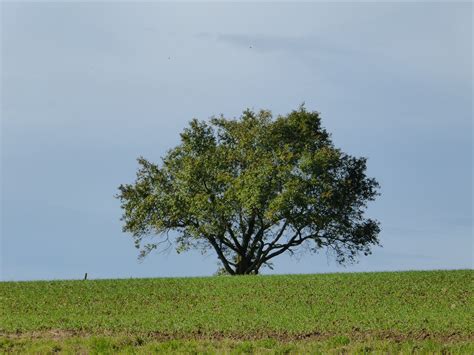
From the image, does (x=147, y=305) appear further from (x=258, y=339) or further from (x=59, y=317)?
(x=258, y=339)

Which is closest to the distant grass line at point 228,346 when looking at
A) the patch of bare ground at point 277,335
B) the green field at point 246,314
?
the green field at point 246,314

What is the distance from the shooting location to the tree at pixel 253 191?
52.1m

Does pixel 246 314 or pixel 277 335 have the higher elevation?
pixel 246 314

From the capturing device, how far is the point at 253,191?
5122 centimetres

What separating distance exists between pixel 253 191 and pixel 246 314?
18.3m

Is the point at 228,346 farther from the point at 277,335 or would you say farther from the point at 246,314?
the point at 246,314

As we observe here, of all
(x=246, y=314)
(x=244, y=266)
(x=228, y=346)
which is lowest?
(x=228, y=346)

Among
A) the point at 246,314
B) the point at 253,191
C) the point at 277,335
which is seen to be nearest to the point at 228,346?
the point at 277,335

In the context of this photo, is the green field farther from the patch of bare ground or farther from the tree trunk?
the tree trunk

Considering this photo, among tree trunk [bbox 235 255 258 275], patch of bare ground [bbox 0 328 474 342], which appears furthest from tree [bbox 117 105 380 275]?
patch of bare ground [bbox 0 328 474 342]

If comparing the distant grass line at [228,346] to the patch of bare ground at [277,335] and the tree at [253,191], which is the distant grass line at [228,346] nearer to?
the patch of bare ground at [277,335]

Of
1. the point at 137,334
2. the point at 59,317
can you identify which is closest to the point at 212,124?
the point at 59,317

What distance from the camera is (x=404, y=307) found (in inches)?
1374

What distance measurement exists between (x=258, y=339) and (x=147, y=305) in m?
12.6
